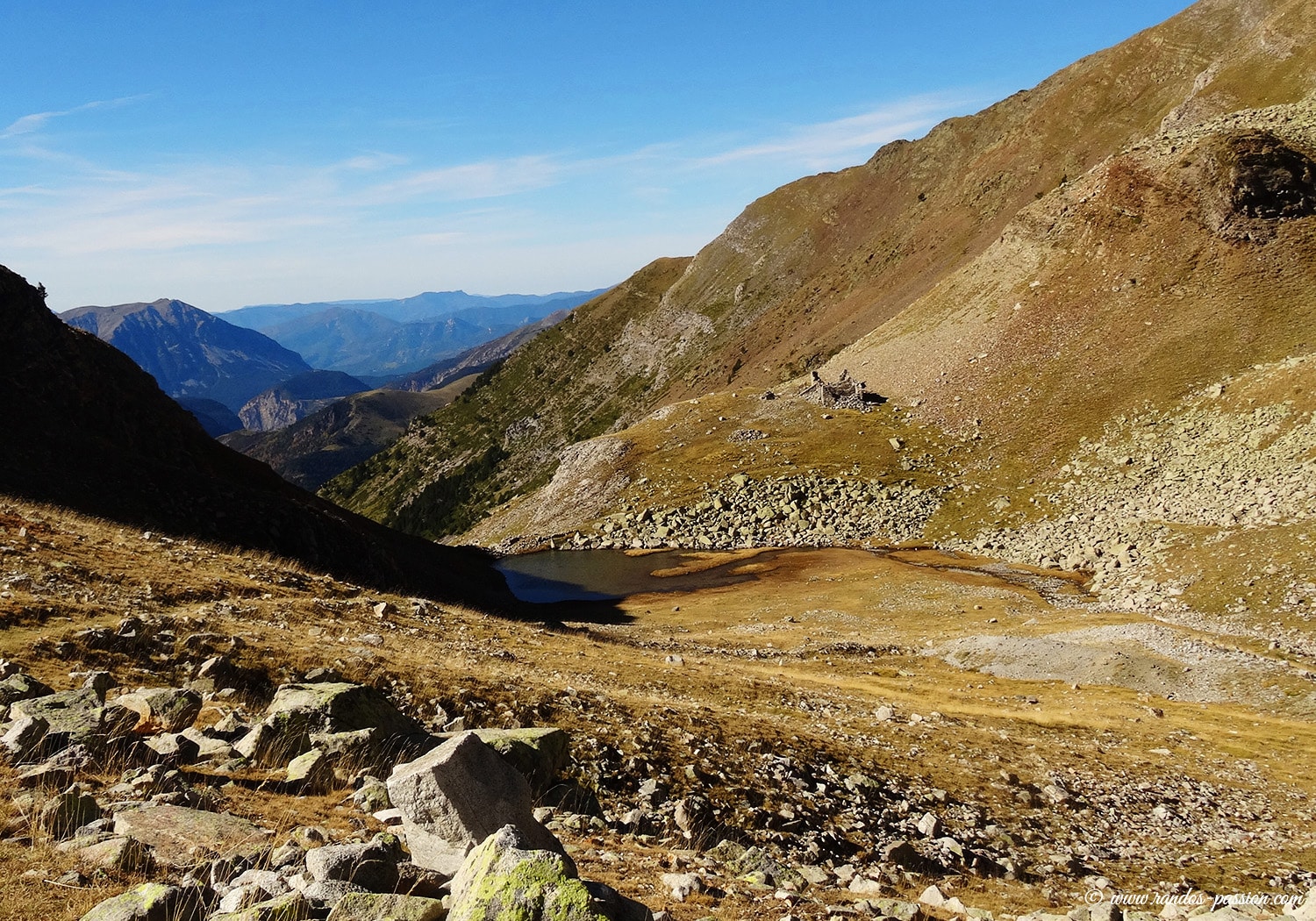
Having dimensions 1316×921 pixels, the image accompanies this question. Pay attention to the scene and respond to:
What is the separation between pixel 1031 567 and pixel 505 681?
62410mm

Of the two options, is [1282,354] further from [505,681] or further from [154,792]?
[154,792]

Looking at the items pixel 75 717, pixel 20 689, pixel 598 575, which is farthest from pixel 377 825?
pixel 598 575

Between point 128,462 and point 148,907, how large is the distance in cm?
4619

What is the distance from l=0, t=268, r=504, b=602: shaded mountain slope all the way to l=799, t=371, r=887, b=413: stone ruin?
238 ft

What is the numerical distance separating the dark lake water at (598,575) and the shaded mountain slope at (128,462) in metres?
26.4

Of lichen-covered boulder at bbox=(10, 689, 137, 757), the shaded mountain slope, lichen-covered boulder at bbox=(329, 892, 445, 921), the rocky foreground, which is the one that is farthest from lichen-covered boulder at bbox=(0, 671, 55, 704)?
the shaded mountain slope

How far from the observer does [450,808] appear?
383 inches

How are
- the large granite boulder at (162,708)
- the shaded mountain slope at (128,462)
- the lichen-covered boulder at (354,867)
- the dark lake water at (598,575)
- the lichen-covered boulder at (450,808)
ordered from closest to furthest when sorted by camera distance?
the lichen-covered boulder at (354,867)
the lichen-covered boulder at (450,808)
the large granite boulder at (162,708)
the shaded mountain slope at (128,462)
the dark lake water at (598,575)

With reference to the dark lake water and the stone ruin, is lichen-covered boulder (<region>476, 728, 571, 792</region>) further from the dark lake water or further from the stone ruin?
the stone ruin

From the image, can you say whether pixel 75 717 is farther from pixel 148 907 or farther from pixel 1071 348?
pixel 1071 348

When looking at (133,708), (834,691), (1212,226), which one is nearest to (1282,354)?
(1212,226)

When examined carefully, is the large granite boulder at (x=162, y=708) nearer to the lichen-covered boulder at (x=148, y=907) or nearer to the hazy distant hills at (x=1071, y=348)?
the lichen-covered boulder at (x=148, y=907)

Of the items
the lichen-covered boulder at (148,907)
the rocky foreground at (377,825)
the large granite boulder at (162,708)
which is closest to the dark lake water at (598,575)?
the rocky foreground at (377,825)

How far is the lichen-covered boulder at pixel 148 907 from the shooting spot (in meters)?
7.15
